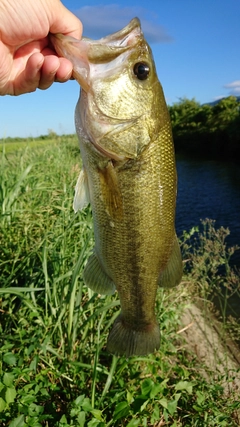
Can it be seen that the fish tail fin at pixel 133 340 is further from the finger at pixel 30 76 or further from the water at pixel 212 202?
the water at pixel 212 202

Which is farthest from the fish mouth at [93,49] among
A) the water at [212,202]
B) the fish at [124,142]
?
the water at [212,202]

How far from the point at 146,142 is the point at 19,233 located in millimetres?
2715

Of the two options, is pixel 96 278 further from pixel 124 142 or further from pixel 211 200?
pixel 211 200

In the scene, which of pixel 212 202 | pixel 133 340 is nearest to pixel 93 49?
pixel 133 340

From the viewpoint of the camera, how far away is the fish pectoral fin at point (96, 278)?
2377 millimetres

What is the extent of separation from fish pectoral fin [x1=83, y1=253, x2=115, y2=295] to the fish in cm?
19

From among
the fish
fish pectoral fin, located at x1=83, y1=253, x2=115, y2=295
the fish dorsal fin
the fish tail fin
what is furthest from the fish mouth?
the fish tail fin

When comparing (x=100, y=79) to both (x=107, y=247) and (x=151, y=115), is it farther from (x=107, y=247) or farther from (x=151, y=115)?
(x=107, y=247)

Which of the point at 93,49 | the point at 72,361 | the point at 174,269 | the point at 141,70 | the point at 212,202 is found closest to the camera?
the point at 93,49

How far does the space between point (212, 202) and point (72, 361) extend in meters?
14.5

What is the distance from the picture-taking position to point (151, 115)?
211 cm

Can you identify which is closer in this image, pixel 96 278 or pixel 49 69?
pixel 49 69

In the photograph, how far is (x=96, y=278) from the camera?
7.83 feet

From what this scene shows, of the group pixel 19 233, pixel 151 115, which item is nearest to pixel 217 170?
pixel 19 233
